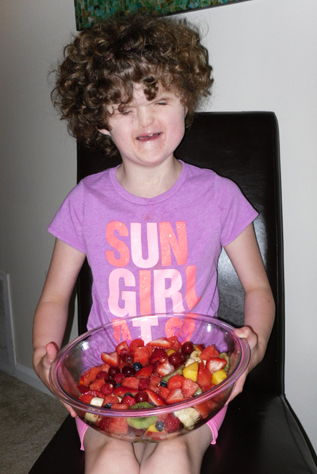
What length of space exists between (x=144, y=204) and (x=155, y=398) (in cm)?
46

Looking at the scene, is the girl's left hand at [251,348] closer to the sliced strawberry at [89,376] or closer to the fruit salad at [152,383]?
the fruit salad at [152,383]

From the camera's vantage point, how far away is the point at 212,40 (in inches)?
46.1

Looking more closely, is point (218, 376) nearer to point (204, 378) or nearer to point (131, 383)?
point (204, 378)

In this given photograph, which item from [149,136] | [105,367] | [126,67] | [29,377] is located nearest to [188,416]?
[105,367]

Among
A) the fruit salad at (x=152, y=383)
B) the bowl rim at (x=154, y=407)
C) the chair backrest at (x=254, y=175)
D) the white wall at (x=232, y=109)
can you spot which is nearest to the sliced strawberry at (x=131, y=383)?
the fruit salad at (x=152, y=383)

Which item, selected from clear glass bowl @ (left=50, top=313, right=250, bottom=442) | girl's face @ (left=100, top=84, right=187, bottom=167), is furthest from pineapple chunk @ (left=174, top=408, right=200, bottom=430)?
girl's face @ (left=100, top=84, right=187, bottom=167)

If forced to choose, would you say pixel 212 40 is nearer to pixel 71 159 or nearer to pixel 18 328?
pixel 71 159

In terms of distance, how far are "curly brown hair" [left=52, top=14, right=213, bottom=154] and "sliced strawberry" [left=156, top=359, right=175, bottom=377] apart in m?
0.51

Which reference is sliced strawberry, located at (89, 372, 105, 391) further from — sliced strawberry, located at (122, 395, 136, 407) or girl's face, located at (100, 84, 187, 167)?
girl's face, located at (100, 84, 187, 167)

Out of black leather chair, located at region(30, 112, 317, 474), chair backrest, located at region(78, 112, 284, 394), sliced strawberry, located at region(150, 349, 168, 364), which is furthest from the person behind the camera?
chair backrest, located at region(78, 112, 284, 394)

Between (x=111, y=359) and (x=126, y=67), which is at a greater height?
(x=126, y=67)

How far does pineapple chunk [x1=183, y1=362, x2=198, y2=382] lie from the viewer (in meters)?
0.78

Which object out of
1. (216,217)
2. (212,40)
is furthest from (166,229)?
(212,40)

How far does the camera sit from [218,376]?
30.7 inches
